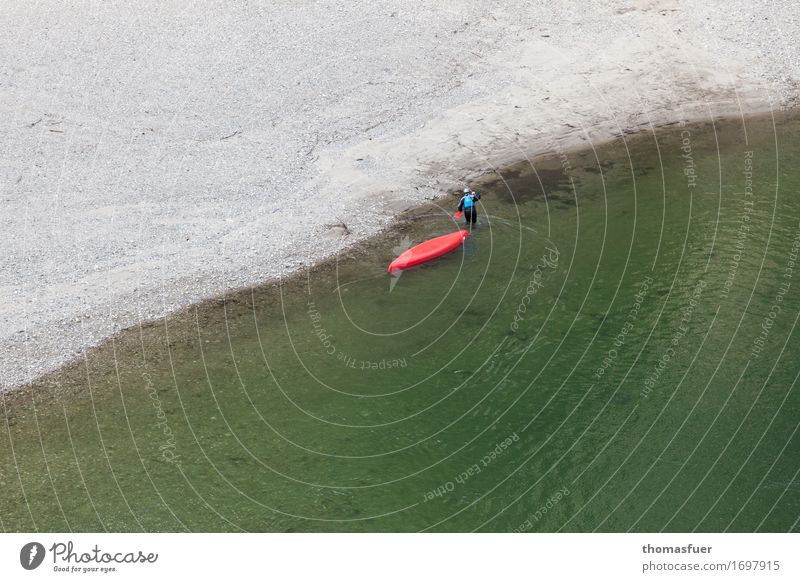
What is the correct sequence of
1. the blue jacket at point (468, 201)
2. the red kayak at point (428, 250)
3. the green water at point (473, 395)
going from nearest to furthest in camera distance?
the green water at point (473, 395)
the red kayak at point (428, 250)
the blue jacket at point (468, 201)

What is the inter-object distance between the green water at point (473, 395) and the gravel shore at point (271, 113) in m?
2.29

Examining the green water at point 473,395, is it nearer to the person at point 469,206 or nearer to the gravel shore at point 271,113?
the person at point 469,206

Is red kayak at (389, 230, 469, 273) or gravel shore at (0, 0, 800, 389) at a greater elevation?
gravel shore at (0, 0, 800, 389)

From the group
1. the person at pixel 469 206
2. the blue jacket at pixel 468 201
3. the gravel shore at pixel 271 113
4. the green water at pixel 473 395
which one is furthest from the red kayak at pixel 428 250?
the gravel shore at pixel 271 113

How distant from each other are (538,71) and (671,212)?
31.2ft

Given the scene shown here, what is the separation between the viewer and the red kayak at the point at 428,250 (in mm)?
31922

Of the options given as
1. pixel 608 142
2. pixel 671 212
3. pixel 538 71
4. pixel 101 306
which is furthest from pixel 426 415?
pixel 538 71

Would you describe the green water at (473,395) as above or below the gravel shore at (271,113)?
below

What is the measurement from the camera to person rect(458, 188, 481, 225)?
108ft

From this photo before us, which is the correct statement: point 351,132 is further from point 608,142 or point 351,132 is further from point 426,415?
point 426,415

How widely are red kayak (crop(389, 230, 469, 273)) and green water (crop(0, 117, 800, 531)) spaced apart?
0.41 m

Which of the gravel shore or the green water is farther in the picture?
the gravel shore

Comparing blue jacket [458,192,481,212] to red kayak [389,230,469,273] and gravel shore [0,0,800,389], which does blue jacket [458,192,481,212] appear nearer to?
red kayak [389,230,469,273]

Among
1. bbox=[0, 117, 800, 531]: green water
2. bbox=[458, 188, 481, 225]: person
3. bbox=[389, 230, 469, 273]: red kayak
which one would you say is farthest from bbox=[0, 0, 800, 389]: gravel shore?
bbox=[458, 188, 481, 225]: person
